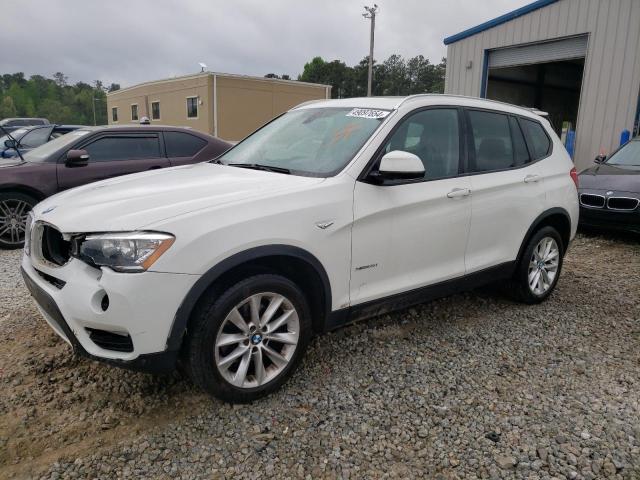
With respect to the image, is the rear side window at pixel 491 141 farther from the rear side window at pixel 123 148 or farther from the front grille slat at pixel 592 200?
the rear side window at pixel 123 148

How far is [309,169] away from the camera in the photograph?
10.5ft

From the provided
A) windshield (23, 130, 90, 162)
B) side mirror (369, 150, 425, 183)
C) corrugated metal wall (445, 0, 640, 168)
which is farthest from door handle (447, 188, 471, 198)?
corrugated metal wall (445, 0, 640, 168)

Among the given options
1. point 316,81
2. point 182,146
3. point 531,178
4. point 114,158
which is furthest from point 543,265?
point 316,81

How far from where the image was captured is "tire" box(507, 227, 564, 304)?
4344 mm

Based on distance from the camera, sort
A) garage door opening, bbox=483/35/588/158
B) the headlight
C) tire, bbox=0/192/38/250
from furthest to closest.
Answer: garage door opening, bbox=483/35/588/158 < tire, bbox=0/192/38/250 < the headlight

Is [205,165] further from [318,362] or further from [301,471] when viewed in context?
[301,471]

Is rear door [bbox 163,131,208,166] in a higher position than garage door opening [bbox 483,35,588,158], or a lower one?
lower

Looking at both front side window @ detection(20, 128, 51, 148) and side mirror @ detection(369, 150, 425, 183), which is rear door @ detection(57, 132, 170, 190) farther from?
side mirror @ detection(369, 150, 425, 183)

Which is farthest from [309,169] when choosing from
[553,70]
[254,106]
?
[254,106]

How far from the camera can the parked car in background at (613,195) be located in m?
6.88

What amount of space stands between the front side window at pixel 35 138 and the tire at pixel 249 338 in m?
8.43

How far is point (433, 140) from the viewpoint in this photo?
360 cm

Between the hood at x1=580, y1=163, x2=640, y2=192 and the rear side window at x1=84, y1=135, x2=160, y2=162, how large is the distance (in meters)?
6.29

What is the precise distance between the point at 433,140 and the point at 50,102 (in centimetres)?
9497
